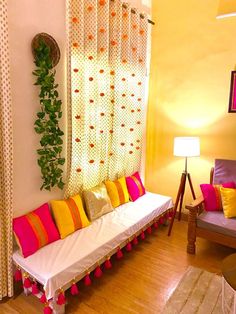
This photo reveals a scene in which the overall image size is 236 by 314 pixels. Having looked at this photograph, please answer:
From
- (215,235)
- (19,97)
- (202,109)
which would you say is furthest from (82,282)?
(202,109)

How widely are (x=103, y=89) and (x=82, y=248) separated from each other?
5.40 ft

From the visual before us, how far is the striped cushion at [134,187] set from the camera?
3264 mm

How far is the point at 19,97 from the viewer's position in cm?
210

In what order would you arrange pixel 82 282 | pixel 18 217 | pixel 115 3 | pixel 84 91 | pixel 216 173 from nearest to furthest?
pixel 18 217, pixel 82 282, pixel 84 91, pixel 115 3, pixel 216 173

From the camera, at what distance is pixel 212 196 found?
2893mm

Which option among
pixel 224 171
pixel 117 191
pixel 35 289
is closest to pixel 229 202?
pixel 224 171

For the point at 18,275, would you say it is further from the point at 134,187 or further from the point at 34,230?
the point at 134,187

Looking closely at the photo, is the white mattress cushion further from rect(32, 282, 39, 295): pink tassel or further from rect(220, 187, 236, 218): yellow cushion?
rect(220, 187, 236, 218): yellow cushion

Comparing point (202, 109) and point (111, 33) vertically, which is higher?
point (111, 33)

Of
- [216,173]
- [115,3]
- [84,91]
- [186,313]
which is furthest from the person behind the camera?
[216,173]

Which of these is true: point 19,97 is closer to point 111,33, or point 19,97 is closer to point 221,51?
point 111,33

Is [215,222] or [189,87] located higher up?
[189,87]

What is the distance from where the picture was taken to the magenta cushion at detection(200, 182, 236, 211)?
2.88 meters

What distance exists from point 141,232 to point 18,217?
4.39 ft
